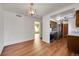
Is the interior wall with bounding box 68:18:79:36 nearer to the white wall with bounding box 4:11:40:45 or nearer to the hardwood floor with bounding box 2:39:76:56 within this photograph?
the hardwood floor with bounding box 2:39:76:56

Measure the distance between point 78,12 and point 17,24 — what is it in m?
2.46

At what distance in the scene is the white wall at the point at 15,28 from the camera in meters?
2.99

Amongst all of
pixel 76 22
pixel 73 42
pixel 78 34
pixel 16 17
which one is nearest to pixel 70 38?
pixel 73 42

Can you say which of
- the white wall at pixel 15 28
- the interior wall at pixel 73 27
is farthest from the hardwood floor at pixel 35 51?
the white wall at pixel 15 28

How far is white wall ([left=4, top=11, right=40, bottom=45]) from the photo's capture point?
2.99 m

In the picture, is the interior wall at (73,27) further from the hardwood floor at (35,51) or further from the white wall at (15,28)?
the white wall at (15,28)

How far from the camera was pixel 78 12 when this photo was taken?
70.4 inches

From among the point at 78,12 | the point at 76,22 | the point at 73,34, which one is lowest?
the point at 73,34

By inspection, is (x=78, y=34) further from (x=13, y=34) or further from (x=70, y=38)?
(x=13, y=34)

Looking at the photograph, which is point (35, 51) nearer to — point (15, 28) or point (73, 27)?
point (73, 27)

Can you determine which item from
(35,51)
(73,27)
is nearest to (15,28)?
(35,51)

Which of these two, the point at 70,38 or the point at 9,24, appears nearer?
the point at 70,38

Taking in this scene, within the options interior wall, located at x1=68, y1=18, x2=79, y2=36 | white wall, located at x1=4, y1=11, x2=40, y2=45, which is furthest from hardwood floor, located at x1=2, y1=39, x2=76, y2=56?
white wall, located at x1=4, y1=11, x2=40, y2=45

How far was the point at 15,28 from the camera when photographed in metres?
3.37
